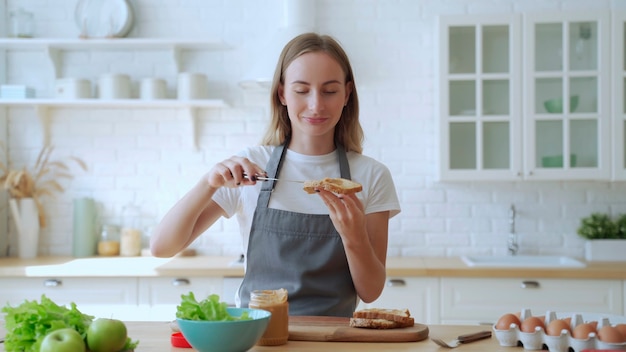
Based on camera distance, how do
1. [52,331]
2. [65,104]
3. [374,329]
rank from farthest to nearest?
[65,104] < [374,329] < [52,331]

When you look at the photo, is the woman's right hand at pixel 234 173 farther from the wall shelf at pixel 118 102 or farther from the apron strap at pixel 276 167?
the wall shelf at pixel 118 102

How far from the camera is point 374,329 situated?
1856mm

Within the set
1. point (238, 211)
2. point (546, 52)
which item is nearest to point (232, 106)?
point (546, 52)

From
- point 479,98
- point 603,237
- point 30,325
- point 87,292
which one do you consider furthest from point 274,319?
point 603,237

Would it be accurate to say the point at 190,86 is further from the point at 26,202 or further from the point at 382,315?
the point at 382,315

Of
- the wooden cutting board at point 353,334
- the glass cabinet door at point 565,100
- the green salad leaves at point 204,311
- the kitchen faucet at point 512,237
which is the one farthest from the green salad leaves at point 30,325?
the kitchen faucet at point 512,237

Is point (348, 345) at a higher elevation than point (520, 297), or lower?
higher

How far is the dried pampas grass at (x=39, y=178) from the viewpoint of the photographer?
4305 mm

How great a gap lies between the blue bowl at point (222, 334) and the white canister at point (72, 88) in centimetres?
298

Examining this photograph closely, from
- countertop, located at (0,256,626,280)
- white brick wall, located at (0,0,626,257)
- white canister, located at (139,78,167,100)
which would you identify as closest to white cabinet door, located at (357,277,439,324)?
countertop, located at (0,256,626,280)

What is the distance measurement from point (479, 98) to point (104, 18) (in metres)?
2.26

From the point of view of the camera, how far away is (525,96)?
13.2 ft

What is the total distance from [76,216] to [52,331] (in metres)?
2.97

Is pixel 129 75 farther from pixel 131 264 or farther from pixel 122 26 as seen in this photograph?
pixel 131 264
